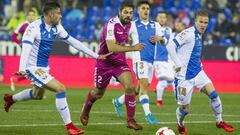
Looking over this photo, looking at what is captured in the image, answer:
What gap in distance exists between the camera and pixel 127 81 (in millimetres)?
13445

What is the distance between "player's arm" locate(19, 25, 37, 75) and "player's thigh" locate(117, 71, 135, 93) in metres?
1.92

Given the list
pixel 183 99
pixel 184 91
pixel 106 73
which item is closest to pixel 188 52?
pixel 184 91

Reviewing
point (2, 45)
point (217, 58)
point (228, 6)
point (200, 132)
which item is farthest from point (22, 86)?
point (200, 132)

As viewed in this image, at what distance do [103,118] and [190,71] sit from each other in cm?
275

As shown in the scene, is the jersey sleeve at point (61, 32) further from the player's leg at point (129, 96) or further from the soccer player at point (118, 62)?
the player's leg at point (129, 96)

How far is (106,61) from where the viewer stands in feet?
45.4


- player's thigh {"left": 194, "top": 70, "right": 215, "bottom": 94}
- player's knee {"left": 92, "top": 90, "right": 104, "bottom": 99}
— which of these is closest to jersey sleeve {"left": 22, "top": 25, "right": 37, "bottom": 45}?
player's knee {"left": 92, "top": 90, "right": 104, "bottom": 99}

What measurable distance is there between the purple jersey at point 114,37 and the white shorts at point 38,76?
150 centimetres

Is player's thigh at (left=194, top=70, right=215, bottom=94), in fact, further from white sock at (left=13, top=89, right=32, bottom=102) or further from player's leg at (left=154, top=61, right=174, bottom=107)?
player's leg at (left=154, top=61, right=174, bottom=107)

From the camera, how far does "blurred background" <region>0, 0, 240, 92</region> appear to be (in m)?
25.5

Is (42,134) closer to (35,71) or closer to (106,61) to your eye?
(35,71)

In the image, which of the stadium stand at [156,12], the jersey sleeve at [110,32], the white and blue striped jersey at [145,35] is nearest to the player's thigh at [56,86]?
the jersey sleeve at [110,32]

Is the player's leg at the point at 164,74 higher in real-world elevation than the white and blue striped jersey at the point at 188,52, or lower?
lower

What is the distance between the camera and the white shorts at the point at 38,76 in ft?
41.1
